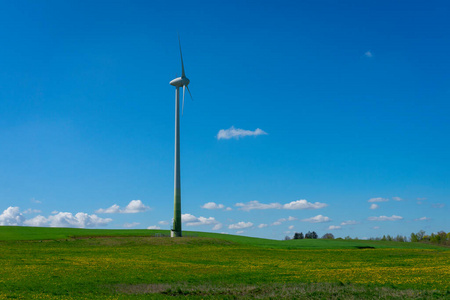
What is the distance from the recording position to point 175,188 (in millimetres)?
91938

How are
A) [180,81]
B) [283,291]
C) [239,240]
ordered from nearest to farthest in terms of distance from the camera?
[283,291] < [239,240] < [180,81]

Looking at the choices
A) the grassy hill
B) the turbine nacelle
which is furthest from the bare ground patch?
the turbine nacelle

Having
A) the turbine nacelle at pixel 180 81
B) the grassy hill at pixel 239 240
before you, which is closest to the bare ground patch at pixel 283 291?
the grassy hill at pixel 239 240

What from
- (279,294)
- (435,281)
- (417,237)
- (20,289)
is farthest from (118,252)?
(417,237)

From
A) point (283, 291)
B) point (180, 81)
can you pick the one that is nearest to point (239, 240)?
point (180, 81)

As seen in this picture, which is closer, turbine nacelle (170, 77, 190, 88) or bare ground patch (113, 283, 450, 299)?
bare ground patch (113, 283, 450, 299)

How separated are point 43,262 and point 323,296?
33121 millimetres

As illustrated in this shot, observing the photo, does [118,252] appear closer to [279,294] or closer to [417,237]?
[279,294]

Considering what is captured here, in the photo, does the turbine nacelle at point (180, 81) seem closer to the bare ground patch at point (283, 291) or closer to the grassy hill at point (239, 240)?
the grassy hill at point (239, 240)

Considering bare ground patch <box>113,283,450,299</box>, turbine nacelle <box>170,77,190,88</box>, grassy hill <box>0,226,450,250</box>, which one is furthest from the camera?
turbine nacelle <box>170,77,190,88</box>

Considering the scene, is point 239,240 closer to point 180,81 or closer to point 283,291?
point 180,81

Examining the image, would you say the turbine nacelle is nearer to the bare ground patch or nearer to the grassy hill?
the grassy hill

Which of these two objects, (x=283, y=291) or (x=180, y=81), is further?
(x=180, y=81)

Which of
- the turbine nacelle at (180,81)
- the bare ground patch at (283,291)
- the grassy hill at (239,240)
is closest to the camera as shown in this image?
the bare ground patch at (283,291)
